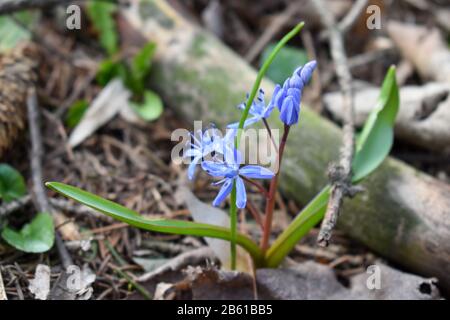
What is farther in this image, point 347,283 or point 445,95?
point 445,95

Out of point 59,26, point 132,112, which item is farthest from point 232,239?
point 59,26

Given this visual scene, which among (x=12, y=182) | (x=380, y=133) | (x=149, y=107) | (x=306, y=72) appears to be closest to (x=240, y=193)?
(x=306, y=72)

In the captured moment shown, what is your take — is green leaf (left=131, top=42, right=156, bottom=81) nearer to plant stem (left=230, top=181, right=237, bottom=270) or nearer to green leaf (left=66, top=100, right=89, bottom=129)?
green leaf (left=66, top=100, right=89, bottom=129)

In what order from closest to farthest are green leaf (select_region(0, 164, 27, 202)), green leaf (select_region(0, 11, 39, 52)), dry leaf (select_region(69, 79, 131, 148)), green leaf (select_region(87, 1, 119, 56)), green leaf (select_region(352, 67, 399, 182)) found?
green leaf (select_region(352, 67, 399, 182)) → green leaf (select_region(0, 164, 27, 202)) → dry leaf (select_region(69, 79, 131, 148)) → green leaf (select_region(0, 11, 39, 52)) → green leaf (select_region(87, 1, 119, 56))

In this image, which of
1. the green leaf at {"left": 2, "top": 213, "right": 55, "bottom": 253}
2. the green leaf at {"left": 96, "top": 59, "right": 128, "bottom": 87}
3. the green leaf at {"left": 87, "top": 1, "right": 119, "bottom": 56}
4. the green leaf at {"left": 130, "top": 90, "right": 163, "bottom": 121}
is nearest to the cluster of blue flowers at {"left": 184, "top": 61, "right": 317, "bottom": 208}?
the green leaf at {"left": 2, "top": 213, "right": 55, "bottom": 253}

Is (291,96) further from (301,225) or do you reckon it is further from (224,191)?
(301,225)

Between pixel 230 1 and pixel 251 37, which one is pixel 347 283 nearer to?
pixel 251 37
